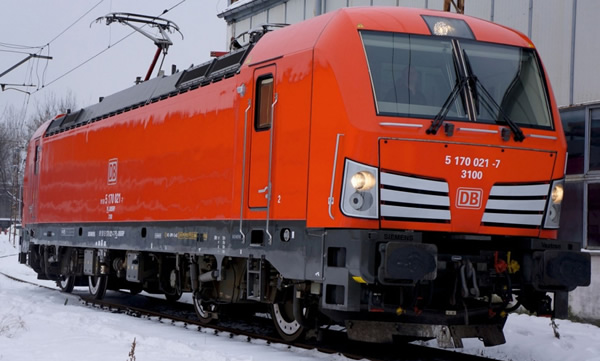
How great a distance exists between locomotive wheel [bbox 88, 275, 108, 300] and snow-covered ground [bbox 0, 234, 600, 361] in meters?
2.56

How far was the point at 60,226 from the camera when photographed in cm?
1898

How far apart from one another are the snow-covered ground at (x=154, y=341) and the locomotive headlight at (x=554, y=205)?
6.71ft

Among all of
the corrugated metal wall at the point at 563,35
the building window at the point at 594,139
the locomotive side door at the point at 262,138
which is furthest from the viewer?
the building window at the point at 594,139

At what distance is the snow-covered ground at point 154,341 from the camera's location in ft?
32.0

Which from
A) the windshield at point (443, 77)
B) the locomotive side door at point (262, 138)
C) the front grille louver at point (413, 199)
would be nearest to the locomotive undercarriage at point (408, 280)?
the front grille louver at point (413, 199)

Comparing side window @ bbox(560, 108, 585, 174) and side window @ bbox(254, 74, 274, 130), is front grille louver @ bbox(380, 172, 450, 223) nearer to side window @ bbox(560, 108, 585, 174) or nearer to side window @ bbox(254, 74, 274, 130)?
side window @ bbox(254, 74, 274, 130)

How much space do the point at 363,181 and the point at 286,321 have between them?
3204 mm

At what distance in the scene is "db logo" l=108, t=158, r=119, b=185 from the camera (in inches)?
625

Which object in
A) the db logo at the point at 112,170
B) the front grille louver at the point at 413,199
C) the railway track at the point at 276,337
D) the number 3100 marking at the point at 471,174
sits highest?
the db logo at the point at 112,170

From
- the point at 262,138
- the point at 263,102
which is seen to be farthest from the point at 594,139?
the point at 262,138

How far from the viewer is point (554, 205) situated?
9.70 m

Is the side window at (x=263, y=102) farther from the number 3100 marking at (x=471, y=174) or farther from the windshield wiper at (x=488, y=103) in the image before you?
the number 3100 marking at (x=471, y=174)

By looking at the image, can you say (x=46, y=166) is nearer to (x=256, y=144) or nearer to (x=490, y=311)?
(x=256, y=144)

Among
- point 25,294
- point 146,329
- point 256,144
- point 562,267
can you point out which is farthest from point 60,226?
point 562,267
